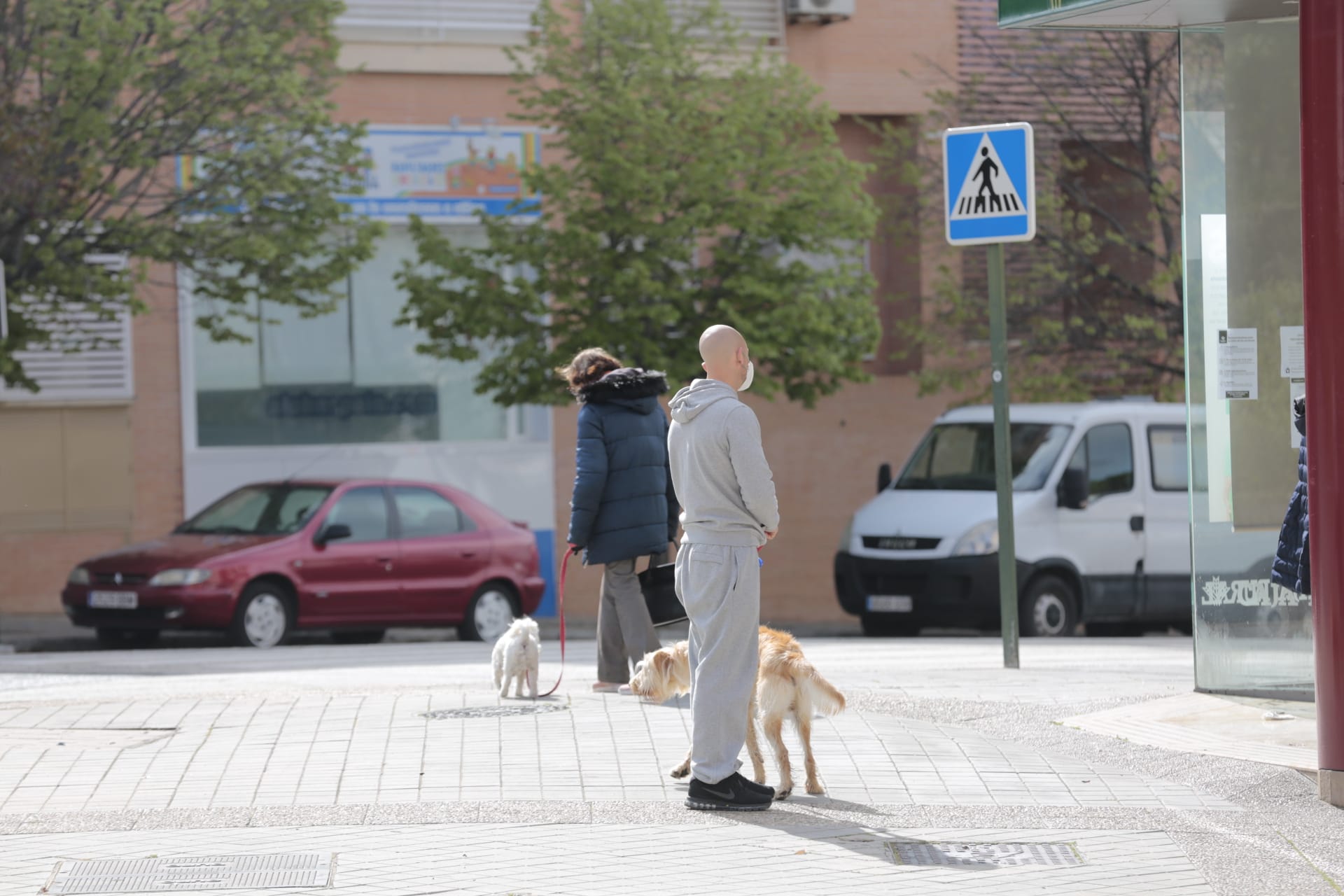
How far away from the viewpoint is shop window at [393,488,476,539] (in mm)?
16797

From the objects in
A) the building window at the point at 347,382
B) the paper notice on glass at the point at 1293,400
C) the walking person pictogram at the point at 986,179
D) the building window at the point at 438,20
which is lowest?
the paper notice on glass at the point at 1293,400

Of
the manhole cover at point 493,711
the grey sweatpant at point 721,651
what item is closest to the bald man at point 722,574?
the grey sweatpant at point 721,651

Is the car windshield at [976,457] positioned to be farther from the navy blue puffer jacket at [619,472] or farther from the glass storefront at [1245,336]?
the navy blue puffer jacket at [619,472]

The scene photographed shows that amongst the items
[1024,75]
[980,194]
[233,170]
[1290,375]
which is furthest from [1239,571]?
[1024,75]

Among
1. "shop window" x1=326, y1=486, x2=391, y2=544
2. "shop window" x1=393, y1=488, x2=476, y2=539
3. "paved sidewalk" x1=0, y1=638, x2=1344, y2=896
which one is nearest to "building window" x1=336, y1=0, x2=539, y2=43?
"shop window" x1=393, y1=488, x2=476, y2=539

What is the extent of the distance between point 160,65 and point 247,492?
13.0ft

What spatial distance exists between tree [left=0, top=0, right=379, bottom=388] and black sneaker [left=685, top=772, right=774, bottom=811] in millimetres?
10510

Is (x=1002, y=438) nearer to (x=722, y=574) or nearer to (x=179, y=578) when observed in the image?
(x=722, y=574)

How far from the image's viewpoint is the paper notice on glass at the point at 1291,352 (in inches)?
362

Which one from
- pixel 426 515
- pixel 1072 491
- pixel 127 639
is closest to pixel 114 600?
pixel 127 639

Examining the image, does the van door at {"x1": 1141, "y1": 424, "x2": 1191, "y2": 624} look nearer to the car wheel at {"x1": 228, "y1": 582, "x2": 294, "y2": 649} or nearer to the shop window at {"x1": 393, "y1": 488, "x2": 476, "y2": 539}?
the shop window at {"x1": 393, "y1": 488, "x2": 476, "y2": 539}

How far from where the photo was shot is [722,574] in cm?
680

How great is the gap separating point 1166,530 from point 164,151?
32.3 feet

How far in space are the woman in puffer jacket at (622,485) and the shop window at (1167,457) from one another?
28.9 ft
